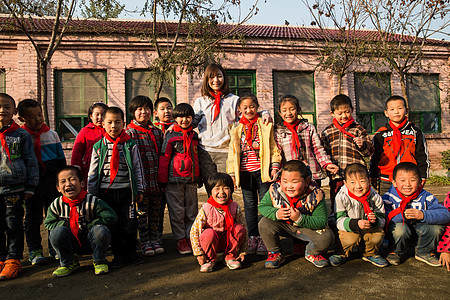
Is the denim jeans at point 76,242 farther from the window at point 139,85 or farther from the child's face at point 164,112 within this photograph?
the window at point 139,85

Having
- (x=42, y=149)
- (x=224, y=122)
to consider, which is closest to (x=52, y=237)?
(x=42, y=149)

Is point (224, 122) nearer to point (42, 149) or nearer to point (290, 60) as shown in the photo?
point (42, 149)

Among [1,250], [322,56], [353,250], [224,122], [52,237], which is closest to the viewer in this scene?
[52,237]

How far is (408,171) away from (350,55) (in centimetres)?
744

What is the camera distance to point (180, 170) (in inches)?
142

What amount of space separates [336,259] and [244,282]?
918 millimetres

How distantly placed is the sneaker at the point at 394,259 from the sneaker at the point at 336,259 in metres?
0.40

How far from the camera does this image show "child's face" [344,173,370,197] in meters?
3.09

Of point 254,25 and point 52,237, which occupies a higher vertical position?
point 254,25

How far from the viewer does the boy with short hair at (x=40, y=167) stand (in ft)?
11.3

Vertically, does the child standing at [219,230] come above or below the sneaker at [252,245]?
above

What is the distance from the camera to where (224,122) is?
3.75 meters

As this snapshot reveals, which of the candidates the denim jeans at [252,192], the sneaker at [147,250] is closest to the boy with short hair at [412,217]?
the denim jeans at [252,192]

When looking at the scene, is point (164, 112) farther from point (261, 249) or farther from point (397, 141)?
point (397, 141)
